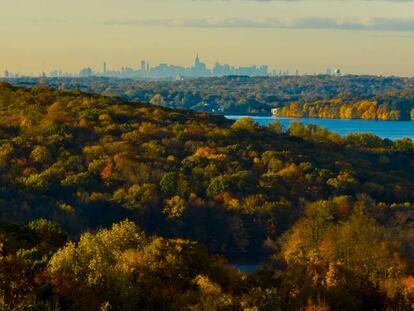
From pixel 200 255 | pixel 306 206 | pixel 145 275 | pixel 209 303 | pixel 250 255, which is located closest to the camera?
pixel 209 303

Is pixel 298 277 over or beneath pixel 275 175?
over

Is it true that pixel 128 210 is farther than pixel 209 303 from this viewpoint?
Yes

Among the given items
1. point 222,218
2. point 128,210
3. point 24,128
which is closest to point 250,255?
point 222,218

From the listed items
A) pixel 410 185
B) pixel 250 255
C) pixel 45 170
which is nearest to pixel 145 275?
pixel 250 255

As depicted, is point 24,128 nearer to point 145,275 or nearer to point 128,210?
point 128,210

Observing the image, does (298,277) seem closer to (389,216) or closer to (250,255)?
(250,255)

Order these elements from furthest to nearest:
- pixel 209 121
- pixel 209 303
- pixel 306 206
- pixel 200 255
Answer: pixel 209 121, pixel 306 206, pixel 200 255, pixel 209 303
